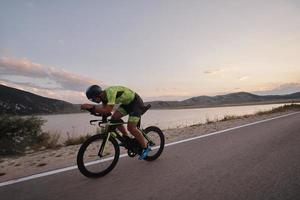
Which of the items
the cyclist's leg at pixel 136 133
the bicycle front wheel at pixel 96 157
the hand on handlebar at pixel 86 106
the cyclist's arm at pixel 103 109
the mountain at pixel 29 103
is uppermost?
the mountain at pixel 29 103

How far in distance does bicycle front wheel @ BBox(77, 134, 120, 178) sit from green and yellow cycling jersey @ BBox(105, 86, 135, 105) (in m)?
0.72

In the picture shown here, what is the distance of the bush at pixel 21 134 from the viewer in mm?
11822

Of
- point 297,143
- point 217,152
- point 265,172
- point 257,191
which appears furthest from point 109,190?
point 297,143

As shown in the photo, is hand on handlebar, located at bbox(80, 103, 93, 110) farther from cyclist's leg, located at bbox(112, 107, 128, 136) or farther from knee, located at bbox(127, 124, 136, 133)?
knee, located at bbox(127, 124, 136, 133)

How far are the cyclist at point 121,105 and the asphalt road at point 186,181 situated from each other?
0.68 meters

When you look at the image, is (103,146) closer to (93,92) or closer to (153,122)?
(93,92)

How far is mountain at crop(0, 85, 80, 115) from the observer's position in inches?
5507

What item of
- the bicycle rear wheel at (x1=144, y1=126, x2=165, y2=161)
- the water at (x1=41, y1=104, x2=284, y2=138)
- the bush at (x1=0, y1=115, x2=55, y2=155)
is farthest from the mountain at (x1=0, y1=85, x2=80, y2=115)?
the bicycle rear wheel at (x1=144, y1=126, x2=165, y2=161)

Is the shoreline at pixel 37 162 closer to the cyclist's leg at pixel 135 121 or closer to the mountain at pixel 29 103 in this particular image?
the cyclist's leg at pixel 135 121

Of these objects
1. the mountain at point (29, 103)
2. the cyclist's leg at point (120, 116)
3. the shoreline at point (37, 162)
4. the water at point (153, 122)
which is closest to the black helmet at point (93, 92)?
the cyclist's leg at point (120, 116)

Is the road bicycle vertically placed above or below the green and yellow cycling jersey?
below

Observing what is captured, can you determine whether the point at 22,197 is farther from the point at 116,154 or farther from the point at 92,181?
the point at 116,154

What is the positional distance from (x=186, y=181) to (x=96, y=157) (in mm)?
1872

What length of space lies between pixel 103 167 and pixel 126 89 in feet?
5.22
